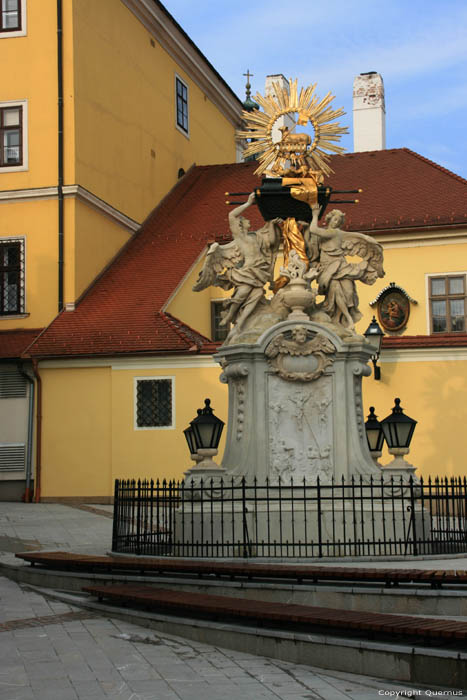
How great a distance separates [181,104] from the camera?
117ft

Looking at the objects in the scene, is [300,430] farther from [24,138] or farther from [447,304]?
[24,138]

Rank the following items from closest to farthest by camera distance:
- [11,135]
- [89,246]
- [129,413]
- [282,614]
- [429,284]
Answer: [282,614] < [129,413] < [429,284] < [11,135] < [89,246]

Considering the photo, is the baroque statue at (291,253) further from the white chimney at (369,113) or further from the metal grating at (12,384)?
the white chimney at (369,113)

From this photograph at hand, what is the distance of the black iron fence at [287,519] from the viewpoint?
1312 cm

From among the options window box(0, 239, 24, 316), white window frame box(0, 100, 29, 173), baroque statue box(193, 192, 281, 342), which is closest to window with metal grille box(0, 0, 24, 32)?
white window frame box(0, 100, 29, 173)

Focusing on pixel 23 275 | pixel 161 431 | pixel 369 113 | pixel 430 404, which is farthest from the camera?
pixel 369 113

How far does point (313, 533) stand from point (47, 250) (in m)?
16.4

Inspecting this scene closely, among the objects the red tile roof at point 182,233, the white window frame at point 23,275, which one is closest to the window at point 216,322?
the red tile roof at point 182,233

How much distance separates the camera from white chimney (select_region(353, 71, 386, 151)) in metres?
35.3

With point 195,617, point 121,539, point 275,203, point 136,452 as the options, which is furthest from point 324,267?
point 136,452

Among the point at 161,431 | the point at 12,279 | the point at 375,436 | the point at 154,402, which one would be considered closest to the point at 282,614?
the point at 375,436

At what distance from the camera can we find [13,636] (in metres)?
9.50

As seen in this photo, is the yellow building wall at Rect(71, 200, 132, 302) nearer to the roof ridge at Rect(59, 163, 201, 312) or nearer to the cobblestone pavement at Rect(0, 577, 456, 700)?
the roof ridge at Rect(59, 163, 201, 312)

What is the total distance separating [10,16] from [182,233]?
767cm
